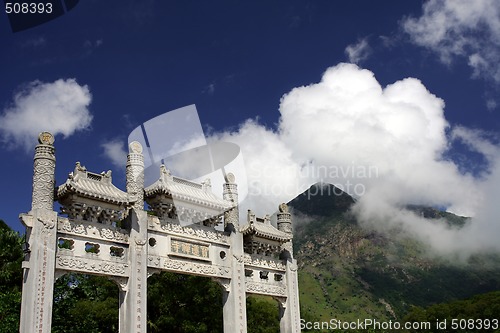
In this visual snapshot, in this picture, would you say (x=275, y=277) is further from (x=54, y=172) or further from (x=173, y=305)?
(x=54, y=172)

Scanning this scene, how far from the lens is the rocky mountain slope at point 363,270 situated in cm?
6656

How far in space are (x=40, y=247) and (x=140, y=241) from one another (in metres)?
2.43

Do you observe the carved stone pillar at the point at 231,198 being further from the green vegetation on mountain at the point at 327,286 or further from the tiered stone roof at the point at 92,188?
the green vegetation on mountain at the point at 327,286

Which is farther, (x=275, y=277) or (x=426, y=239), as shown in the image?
(x=426, y=239)

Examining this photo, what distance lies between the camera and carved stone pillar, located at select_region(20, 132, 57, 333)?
430 inches

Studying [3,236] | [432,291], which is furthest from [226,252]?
[432,291]

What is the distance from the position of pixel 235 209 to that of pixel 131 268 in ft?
12.7

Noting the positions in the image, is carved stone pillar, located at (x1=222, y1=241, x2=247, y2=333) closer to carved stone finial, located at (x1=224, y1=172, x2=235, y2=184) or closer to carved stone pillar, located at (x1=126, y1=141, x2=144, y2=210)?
carved stone finial, located at (x1=224, y1=172, x2=235, y2=184)

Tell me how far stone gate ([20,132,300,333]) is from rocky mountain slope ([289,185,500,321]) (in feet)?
153

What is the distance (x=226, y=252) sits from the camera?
49.5ft

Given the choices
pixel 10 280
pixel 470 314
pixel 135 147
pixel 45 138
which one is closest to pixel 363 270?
pixel 470 314

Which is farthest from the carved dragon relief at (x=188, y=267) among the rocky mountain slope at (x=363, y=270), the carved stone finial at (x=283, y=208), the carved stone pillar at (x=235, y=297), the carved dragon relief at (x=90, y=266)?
the rocky mountain slope at (x=363, y=270)

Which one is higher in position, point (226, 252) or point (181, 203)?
point (181, 203)

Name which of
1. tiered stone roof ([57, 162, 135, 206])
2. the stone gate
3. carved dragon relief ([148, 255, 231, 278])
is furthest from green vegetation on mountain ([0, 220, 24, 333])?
tiered stone roof ([57, 162, 135, 206])
